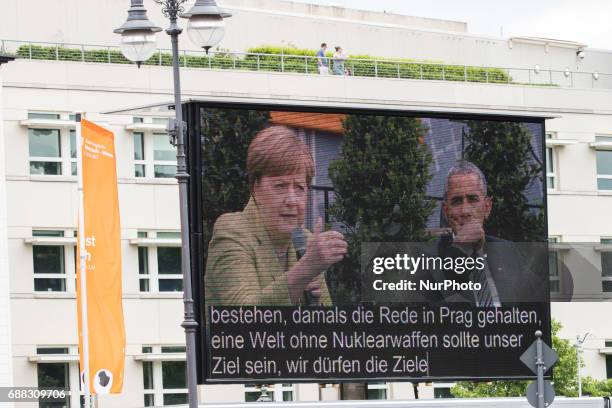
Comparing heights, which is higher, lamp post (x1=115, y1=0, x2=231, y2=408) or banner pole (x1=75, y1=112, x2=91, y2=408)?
lamp post (x1=115, y1=0, x2=231, y2=408)

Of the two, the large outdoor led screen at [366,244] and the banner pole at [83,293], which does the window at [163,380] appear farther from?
the large outdoor led screen at [366,244]

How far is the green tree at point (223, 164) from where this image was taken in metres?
25.2

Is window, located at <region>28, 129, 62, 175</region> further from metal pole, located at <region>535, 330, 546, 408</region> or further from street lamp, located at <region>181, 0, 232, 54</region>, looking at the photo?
street lamp, located at <region>181, 0, 232, 54</region>

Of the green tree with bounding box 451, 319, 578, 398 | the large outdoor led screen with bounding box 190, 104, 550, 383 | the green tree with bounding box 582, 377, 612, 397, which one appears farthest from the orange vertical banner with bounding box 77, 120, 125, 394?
the green tree with bounding box 582, 377, 612, 397

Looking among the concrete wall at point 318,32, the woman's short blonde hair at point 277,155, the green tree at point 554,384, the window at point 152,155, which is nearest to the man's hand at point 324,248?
the woman's short blonde hair at point 277,155

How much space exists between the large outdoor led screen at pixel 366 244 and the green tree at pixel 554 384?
60.1ft

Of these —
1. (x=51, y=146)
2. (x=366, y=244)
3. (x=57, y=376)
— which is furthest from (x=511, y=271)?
(x=51, y=146)

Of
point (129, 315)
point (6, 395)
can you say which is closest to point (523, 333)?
point (6, 395)

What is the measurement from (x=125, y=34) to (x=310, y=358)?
5.76 meters

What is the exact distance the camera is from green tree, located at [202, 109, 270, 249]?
25.2 meters

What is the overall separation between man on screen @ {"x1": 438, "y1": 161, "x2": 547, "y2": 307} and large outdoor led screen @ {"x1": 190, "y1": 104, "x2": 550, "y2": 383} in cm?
2

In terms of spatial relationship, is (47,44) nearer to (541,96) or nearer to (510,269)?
(541,96)

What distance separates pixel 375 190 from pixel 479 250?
1907 mm

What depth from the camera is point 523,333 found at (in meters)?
26.5
